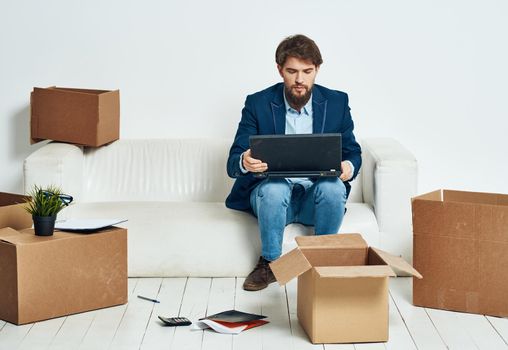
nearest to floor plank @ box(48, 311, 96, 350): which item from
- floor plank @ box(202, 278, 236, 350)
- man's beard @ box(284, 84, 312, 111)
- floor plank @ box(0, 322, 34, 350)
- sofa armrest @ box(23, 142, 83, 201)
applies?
floor plank @ box(0, 322, 34, 350)

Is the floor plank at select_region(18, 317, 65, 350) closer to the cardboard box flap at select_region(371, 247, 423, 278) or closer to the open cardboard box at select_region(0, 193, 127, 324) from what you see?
the open cardboard box at select_region(0, 193, 127, 324)

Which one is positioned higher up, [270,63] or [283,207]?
[270,63]

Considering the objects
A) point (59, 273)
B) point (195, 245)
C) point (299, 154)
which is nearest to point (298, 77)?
point (299, 154)

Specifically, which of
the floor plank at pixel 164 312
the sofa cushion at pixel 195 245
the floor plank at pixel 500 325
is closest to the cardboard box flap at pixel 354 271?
the floor plank at pixel 500 325

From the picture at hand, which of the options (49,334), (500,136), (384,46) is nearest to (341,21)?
(384,46)

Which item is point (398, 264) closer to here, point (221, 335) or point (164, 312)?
point (221, 335)

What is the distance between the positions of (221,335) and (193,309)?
1.11 feet

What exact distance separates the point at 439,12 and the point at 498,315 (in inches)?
73.5

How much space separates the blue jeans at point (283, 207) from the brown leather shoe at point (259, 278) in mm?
60

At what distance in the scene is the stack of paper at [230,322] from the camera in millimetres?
3314

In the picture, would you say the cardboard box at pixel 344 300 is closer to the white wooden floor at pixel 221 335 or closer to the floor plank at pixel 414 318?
the white wooden floor at pixel 221 335

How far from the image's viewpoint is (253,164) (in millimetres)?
3740

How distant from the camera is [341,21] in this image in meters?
4.77

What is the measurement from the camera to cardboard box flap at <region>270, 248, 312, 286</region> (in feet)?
10.5
